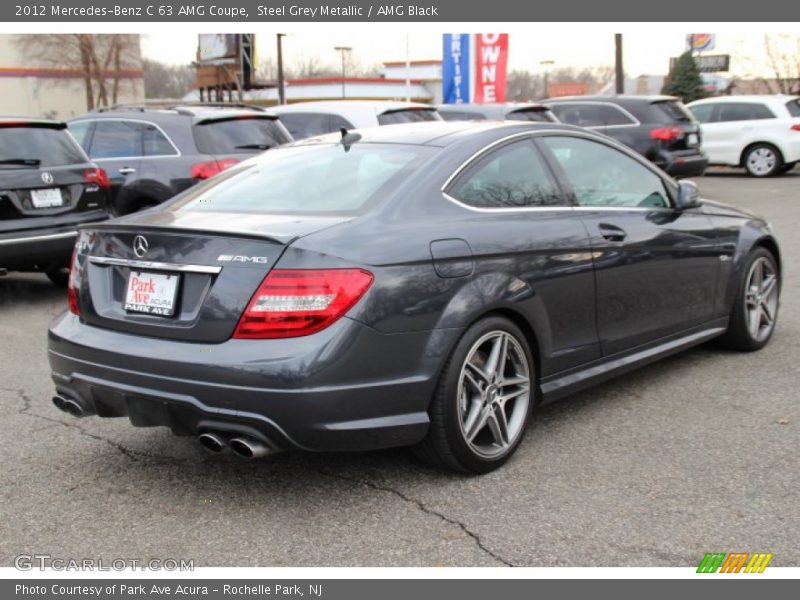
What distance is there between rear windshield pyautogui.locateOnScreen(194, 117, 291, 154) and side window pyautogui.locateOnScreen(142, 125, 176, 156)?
11.8 inches

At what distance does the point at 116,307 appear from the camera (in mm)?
3801

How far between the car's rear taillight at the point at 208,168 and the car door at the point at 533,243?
5.06m

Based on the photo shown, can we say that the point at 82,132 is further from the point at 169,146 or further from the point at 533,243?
the point at 533,243

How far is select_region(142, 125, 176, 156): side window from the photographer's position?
9094 millimetres

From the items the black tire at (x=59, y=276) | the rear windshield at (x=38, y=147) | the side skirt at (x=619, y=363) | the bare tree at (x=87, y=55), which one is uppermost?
the bare tree at (x=87, y=55)

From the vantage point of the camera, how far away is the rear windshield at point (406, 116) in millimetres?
11570


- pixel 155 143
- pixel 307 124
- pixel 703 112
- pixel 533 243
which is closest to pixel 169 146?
pixel 155 143

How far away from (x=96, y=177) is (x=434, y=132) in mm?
4816

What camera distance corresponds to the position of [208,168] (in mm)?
8914

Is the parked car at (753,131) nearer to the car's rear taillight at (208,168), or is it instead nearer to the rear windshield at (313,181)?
the car's rear taillight at (208,168)

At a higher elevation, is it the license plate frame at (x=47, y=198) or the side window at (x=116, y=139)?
the side window at (x=116, y=139)

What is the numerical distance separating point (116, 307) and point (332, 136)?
1.67 m

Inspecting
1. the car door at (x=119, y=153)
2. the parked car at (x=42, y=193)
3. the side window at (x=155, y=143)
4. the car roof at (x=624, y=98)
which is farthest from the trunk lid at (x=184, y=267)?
the car roof at (x=624, y=98)
